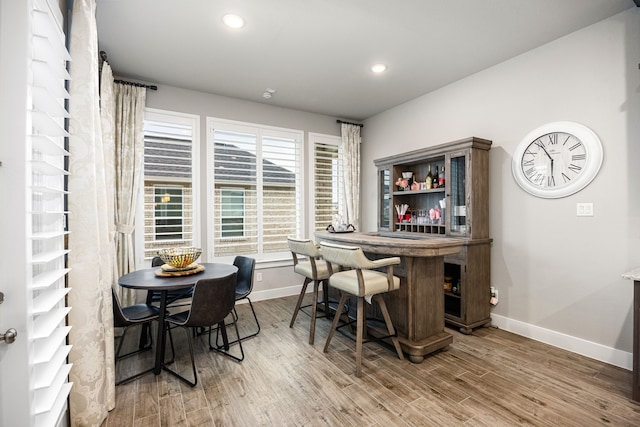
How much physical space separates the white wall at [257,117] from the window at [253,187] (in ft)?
0.36

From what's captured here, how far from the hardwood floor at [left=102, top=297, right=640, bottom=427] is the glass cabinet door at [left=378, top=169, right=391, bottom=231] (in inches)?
78.2

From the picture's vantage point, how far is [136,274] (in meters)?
2.64

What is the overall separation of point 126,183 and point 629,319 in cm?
500

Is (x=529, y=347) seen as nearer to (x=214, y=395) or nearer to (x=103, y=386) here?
(x=214, y=395)

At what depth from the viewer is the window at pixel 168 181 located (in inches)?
143

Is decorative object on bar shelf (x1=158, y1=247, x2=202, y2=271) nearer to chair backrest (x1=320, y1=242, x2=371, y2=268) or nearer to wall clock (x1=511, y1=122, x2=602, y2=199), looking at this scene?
chair backrest (x1=320, y1=242, x2=371, y2=268)

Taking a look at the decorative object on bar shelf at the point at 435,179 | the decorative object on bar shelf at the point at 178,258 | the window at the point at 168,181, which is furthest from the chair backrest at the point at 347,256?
the window at the point at 168,181

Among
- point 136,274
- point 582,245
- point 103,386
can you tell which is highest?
point 582,245

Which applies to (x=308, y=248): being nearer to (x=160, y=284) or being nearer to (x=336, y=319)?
(x=336, y=319)

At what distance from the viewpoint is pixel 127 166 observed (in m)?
3.39

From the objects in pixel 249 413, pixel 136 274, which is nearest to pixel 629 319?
pixel 249 413

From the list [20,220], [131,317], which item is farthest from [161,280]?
[20,220]

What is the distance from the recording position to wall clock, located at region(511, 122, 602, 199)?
8.53 feet

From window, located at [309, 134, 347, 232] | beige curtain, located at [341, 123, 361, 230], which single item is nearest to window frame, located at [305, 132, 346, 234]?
window, located at [309, 134, 347, 232]
